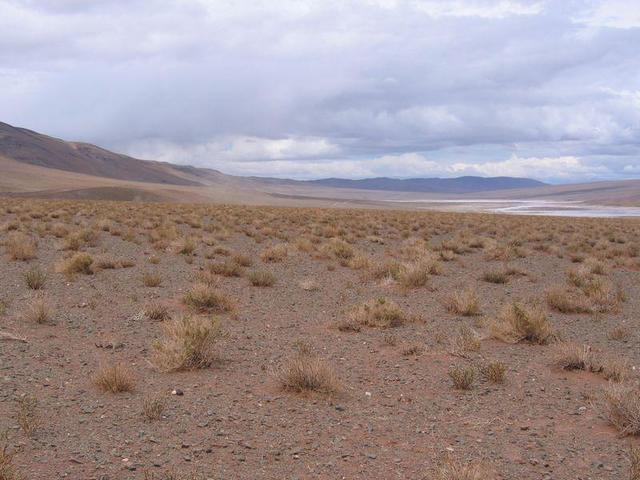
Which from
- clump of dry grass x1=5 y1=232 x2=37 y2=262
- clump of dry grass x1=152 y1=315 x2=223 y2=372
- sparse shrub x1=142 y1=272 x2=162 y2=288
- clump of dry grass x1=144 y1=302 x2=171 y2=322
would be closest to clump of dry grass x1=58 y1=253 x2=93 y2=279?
sparse shrub x1=142 y1=272 x2=162 y2=288

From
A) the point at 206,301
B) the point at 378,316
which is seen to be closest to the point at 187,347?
the point at 206,301

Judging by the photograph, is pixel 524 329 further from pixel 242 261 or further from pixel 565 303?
pixel 242 261

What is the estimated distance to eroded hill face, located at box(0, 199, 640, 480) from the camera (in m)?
5.45

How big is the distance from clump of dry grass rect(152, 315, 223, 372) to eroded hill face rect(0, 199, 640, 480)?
0.09 ft

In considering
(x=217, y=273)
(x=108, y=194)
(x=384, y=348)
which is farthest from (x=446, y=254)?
(x=108, y=194)

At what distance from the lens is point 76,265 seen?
14547 mm

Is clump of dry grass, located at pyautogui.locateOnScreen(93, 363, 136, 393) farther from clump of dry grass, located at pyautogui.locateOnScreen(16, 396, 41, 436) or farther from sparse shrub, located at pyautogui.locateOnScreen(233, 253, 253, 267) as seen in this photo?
sparse shrub, located at pyautogui.locateOnScreen(233, 253, 253, 267)

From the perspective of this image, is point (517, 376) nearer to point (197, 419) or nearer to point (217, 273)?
point (197, 419)

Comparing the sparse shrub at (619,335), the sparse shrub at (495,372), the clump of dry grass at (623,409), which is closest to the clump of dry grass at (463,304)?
the sparse shrub at (619,335)

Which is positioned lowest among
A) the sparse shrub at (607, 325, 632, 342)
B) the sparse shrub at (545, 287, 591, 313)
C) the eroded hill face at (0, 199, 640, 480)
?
the eroded hill face at (0, 199, 640, 480)

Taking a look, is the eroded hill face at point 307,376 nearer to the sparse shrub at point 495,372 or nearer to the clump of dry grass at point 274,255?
the sparse shrub at point 495,372

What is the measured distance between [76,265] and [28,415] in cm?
928

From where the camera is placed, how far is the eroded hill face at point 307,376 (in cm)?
545

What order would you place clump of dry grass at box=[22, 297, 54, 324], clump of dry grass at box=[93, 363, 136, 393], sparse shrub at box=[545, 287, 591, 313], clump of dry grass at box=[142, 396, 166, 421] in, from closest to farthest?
clump of dry grass at box=[142, 396, 166, 421], clump of dry grass at box=[93, 363, 136, 393], clump of dry grass at box=[22, 297, 54, 324], sparse shrub at box=[545, 287, 591, 313]
